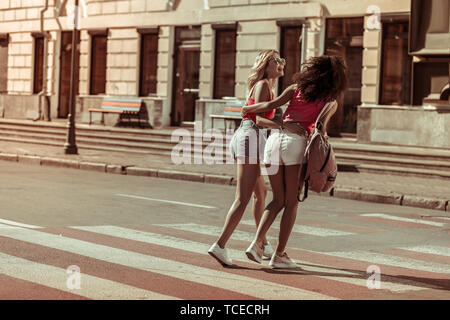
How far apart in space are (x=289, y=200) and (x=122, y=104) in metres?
21.2

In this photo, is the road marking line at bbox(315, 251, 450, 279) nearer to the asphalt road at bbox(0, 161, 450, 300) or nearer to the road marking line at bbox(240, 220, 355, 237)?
the asphalt road at bbox(0, 161, 450, 300)

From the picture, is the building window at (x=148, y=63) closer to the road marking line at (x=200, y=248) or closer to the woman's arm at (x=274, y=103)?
the road marking line at (x=200, y=248)

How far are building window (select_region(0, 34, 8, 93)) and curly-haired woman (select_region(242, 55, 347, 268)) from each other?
28.0 meters

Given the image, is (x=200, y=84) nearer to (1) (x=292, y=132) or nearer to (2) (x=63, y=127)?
(2) (x=63, y=127)

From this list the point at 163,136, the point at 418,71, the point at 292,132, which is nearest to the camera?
the point at 292,132

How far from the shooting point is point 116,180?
17625mm

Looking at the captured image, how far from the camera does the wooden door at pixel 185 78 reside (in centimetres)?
2788

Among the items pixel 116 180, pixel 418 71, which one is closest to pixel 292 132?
pixel 116 180

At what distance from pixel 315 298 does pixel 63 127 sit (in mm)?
22221

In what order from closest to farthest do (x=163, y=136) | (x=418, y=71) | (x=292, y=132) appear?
(x=292, y=132)
(x=418, y=71)
(x=163, y=136)

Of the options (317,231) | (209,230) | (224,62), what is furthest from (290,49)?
(209,230)

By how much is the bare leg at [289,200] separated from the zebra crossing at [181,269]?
30 cm

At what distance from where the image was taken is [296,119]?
7.74 meters

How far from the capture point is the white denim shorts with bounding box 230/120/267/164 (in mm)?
7988
